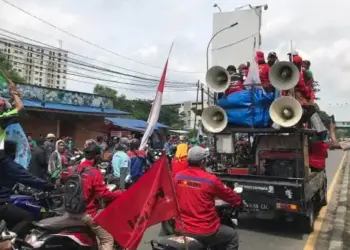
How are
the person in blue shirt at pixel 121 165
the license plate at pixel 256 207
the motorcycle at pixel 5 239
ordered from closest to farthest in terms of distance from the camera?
the motorcycle at pixel 5 239, the license plate at pixel 256 207, the person in blue shirt at pixel 121 165

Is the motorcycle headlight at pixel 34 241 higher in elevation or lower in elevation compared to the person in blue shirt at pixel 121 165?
lower

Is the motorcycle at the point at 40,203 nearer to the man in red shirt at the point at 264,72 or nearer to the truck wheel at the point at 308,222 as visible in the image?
the man in red shirt at the point at 264,72

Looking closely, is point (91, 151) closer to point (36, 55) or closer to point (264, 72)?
point (264, 72)

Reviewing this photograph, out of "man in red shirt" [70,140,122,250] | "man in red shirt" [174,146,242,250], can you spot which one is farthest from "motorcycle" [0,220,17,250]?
"man in red shirt" [174,146,242,250]

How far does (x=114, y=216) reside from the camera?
347 centimetres

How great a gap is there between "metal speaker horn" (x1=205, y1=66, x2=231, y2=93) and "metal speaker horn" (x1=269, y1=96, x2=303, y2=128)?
1.17 metres

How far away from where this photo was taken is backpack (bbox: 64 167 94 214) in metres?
4.07

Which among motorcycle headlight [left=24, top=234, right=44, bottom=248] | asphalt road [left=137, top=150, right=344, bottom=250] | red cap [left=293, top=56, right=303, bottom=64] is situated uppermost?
red cap [left=293, top=56, right=303, bottom=64]

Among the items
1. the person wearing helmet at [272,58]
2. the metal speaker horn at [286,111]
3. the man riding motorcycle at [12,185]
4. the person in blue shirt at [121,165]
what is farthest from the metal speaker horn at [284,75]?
the man riding motorcycle at [12,185]

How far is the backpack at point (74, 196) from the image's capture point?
4074 millimetres

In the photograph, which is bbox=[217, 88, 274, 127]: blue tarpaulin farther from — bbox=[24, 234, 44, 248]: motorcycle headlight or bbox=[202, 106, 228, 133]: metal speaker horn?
bbox=[24, 234, 44, 248]: motorcycle headlight

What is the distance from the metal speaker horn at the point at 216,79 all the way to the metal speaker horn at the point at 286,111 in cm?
117

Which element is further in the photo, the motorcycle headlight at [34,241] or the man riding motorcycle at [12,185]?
the man riding motorcycle at [12,185]

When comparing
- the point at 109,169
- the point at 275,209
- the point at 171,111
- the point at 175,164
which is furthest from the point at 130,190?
the point at 171,111
